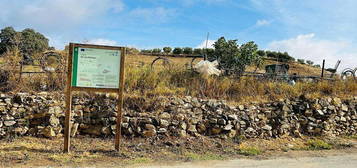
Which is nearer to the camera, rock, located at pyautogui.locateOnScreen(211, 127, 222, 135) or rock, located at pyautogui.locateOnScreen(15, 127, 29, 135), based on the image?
rock, located at pyautogui.locateOnScreen(15, 127, 29, 135)

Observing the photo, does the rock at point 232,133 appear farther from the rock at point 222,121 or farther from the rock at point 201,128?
the rock at point 201,128

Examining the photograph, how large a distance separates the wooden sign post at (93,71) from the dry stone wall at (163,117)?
3.76 ft

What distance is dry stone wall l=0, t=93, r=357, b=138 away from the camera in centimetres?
652

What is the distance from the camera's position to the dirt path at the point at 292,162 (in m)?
5.16

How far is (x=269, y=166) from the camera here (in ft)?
17.1

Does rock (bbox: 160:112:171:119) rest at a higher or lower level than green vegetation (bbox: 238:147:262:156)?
higher

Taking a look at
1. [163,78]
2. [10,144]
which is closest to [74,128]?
[10,144]

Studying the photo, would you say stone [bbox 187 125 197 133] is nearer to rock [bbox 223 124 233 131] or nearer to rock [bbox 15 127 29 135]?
rock [bbox 223 124 233 131]

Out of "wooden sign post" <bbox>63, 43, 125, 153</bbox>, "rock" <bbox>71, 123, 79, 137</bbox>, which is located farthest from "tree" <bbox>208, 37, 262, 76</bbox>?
"rock" <bbox>71, 123, 79, 137</bbox>

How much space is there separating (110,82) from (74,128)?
1866mm

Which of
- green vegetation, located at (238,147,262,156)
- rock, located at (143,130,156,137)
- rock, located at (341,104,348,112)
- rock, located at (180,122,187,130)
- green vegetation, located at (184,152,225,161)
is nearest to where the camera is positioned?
green vegetation, located at (184,152,225,161)

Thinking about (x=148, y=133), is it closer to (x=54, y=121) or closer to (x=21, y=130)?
(x=54, y=121)

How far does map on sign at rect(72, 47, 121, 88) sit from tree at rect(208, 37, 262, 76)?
553cm

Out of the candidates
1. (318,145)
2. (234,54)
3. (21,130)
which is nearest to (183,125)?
(318,145)
